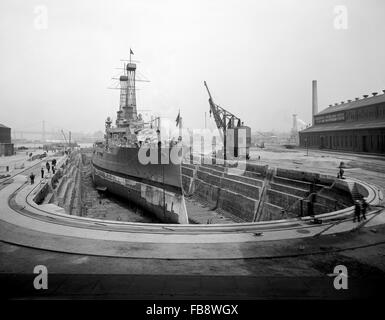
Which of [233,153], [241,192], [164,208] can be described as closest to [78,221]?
[164,208]

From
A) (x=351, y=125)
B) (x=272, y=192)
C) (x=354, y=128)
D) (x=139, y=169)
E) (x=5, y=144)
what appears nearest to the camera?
(x=272, y=192)

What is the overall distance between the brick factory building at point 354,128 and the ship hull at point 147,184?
26086 millimetres

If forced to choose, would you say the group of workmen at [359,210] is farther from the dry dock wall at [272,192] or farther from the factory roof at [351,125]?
the factory roof at [351,125]

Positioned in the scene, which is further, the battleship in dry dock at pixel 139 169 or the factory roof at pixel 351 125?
the factory roof at pixel 351 125

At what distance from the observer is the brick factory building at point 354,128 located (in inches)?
1442

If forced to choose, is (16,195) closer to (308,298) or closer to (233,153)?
(308,298)

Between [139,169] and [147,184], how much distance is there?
6.14 ft

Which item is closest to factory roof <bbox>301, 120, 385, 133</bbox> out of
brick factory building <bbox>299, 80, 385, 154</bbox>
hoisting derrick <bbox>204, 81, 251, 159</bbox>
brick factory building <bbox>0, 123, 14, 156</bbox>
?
brick factory building <bbox>299, 80, 385, 154</bbox>

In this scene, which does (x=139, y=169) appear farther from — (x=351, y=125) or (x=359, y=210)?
(x=351, y=125)

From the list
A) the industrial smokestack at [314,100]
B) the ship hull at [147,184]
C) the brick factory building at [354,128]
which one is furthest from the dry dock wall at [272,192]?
the industrial smokestack at [314,100]

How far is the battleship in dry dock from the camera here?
2241 centimetres

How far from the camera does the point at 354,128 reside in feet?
132

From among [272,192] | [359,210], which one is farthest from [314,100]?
[359,210]
